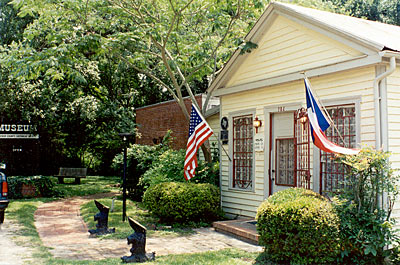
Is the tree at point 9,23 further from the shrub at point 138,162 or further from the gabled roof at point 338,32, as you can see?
the gabled roof at point 338,32

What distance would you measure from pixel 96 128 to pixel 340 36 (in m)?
16.6

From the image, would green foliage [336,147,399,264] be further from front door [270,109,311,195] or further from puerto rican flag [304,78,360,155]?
front door [270,109,311,195]

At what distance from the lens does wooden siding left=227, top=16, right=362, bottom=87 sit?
7957 millimetres

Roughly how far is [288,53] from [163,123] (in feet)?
27.1

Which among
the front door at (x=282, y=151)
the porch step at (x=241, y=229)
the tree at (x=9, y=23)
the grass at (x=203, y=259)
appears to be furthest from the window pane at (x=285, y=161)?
the tree at (x=9, y=23)

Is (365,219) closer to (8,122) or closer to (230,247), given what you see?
(230,247)

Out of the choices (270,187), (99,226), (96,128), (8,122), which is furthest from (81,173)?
(270,187)

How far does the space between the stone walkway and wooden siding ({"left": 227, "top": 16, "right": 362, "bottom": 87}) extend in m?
3.82

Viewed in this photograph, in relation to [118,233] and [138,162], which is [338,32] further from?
[138,162]

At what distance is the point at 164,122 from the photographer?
16.3 metres

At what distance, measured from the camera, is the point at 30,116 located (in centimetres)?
1716

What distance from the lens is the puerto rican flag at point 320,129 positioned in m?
6.47

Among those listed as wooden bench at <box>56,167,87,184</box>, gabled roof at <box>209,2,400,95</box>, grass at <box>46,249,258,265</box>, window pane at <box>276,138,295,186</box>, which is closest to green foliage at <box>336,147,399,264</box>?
grass at <box>46,249,258,265</box>

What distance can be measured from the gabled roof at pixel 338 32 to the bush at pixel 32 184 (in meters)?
9.27
